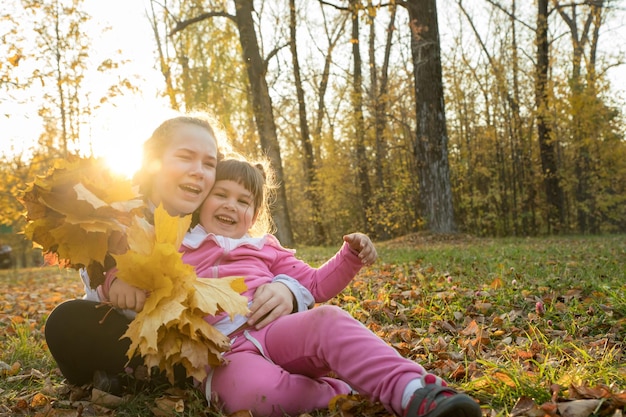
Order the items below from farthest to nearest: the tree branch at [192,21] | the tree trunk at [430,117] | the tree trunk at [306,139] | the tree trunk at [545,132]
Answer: the tree trunk at [306,139] < the tree trunk at [545,132] < the tree branch at [192,21] < the tree trunk at [430,117]

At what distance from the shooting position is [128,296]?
6.27 feet

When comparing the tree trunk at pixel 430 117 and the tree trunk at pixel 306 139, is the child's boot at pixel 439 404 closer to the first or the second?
the tree trunk at pixel 430 117

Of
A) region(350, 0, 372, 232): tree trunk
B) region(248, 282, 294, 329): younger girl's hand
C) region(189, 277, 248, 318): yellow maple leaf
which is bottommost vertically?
region(248, 282, 294, 329): younger girl's hand

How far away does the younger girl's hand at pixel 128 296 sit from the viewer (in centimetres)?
190

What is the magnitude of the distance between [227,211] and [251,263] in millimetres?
297

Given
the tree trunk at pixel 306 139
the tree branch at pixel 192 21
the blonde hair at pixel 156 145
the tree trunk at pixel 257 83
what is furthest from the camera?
the tree trunk at pixel 306 139

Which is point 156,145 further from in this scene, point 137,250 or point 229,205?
point 137,250

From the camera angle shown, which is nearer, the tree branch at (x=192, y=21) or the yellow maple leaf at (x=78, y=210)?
the yellow maple leaf at (x=78, y=210)

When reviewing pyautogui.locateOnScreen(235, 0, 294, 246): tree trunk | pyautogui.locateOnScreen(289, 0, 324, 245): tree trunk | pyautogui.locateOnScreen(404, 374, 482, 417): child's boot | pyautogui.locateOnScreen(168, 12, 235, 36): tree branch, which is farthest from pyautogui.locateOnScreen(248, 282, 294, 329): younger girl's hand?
pyautogui.locateOnScreen(289, 0, 324, 245): tree trunk

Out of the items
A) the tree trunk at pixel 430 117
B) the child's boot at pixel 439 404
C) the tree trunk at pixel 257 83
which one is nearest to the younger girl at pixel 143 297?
the child's boot at pixel 439 404

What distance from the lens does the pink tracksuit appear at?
173 cm

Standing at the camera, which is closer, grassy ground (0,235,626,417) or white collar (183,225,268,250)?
grassy ground (0,235,626,417)

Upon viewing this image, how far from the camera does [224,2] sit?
14219 millimetres

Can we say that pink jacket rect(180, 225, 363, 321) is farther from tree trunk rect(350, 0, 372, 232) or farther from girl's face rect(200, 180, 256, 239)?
tree trunk rect(350, 0, 372, 232)
